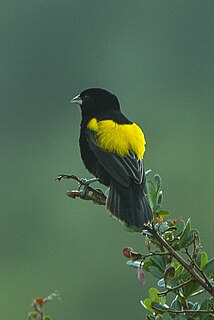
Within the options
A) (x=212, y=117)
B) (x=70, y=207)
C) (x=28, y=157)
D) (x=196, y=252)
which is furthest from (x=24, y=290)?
(x=196, y=252)

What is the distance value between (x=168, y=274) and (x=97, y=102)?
265 cm

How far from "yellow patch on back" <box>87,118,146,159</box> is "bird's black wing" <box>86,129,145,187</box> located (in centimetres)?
2

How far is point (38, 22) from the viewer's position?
47.4 m

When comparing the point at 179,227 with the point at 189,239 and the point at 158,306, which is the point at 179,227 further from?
the point at 158,306

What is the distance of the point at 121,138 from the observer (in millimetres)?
5059

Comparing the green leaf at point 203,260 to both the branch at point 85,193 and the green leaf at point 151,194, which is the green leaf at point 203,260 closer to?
the green leaf at point 151,194

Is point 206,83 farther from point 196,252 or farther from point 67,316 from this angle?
point 196,252

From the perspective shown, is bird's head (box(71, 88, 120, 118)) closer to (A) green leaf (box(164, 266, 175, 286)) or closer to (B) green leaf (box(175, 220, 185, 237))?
(B) green leaf (box(175, 220, 185, 237))

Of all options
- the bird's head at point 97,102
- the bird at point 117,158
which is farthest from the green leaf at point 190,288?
the bird's head at point 97,102

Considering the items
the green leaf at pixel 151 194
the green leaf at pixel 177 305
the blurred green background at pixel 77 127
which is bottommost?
the blurred green background at pixel 77 127

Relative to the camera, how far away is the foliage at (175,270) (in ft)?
10.5

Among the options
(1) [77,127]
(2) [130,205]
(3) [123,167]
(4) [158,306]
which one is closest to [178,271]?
(4) [158,306]

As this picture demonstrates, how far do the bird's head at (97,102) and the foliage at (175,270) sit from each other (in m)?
2.31

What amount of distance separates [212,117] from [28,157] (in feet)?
17.9
